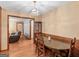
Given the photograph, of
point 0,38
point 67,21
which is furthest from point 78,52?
point 0,38

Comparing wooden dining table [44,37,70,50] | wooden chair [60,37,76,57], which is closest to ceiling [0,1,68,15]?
wooden dining table [44,37,70,50]

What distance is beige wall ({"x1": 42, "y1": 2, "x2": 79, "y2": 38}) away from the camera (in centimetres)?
373

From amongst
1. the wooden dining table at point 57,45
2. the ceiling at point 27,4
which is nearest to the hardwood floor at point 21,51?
the wooden dining table at point 57,45

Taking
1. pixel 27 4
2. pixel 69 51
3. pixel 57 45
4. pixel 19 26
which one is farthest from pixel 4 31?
pixel 19 26

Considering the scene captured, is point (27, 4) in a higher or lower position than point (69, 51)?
higher

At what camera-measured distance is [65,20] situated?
4340mm

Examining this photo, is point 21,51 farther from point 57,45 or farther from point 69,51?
point 69,51

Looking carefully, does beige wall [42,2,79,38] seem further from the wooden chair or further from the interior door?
the interior door

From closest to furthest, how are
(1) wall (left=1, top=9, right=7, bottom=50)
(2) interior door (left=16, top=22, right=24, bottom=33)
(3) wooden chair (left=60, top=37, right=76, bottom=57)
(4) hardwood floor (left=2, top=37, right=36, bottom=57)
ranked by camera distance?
(3) wooden chair (left=60, top=37, right=76, bottom=57), (4) hardwood floor (left=2, top=37, right=36, bottom=57), (1) wall (left=1, top=9, right=7, bottom=50), (2) interior door (left=16, top=22, right=24, bottom=33)

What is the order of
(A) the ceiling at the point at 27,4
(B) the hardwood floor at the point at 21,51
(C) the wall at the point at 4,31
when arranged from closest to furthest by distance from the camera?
(A) the ceiling at the point at 27,4
(B) the hardwood floor at the point at 21,51
(C) the wall at the point at 4,31

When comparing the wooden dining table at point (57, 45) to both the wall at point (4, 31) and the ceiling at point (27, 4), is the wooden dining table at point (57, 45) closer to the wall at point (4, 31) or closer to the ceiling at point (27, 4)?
the ceiling at point (27, 4)

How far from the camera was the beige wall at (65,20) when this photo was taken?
373cm

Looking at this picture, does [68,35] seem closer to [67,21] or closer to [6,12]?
[67,21]

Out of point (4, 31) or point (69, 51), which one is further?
point (4, 31)
